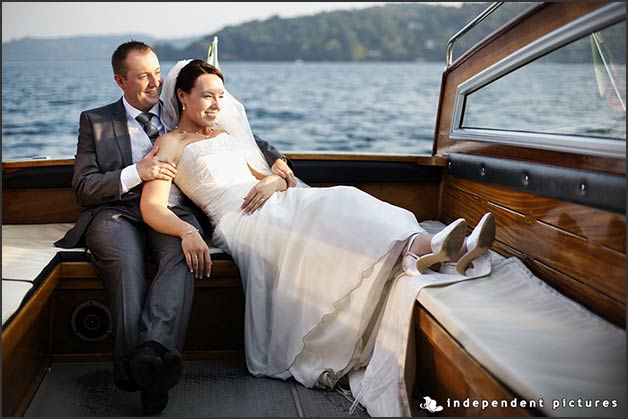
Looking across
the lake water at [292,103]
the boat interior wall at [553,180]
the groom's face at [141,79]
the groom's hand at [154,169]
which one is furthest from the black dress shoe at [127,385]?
the lake water at [292,103]

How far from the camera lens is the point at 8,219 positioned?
11.3 ft

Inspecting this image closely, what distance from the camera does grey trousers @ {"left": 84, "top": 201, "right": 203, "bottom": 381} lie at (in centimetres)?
244

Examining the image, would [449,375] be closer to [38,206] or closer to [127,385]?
[127,385]

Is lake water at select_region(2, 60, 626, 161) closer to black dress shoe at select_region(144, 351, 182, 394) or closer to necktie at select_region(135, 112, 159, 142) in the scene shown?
necktie at select_region(135, 112, 159, 142)

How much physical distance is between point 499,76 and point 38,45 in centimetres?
2632

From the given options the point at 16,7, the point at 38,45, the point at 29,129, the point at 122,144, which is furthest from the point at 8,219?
the point at 16,7

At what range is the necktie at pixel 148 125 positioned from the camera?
122 inches

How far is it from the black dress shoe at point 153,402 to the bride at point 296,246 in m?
0.45

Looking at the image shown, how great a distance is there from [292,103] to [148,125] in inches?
1040

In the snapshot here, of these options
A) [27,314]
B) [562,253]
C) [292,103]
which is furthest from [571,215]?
[292,103]

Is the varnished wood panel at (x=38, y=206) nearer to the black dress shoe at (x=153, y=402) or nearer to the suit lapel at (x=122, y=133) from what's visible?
the suit lapel at (x=122, y=133)

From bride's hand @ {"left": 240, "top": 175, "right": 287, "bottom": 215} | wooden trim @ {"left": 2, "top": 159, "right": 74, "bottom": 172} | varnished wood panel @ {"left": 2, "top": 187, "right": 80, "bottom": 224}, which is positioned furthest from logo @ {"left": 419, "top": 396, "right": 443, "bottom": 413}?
wooden trim @ {"left": 2, "top": 159, "right": 74, "bottom": 172}

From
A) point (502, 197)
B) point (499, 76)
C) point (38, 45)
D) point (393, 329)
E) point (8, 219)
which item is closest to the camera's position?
point (393, 329)

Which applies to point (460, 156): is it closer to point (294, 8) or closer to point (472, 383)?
point (472, 383)
